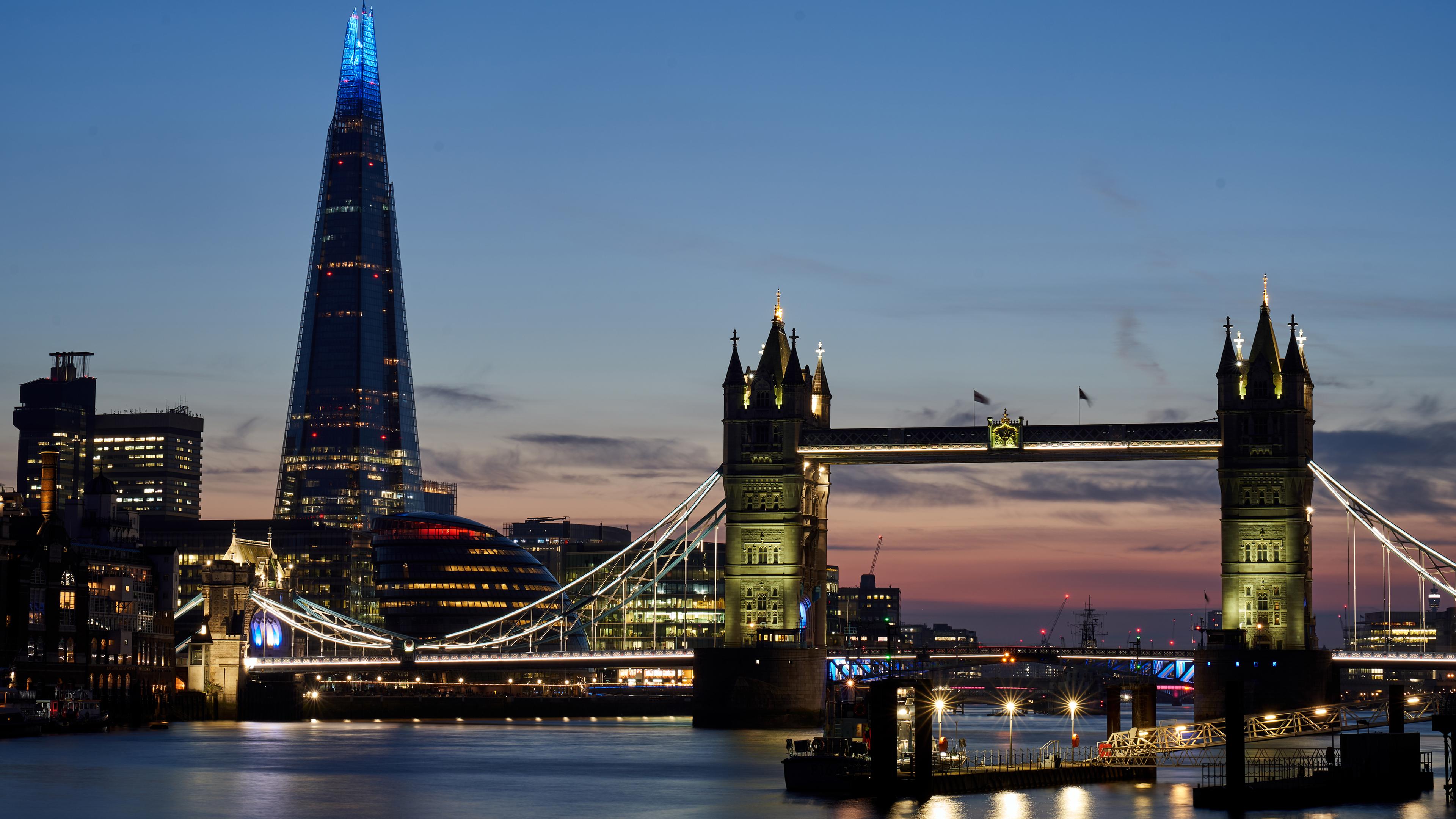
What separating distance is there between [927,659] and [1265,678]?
20846 mm

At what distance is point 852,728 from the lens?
8719cm

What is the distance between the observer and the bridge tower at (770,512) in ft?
451

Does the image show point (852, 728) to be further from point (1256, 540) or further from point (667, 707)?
point (667, 707)

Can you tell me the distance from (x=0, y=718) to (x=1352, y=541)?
3178 inches

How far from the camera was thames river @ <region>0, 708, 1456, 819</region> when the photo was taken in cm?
8031

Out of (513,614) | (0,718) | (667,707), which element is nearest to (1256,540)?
(513,614)

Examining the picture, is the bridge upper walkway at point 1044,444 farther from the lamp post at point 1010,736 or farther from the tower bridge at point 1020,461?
the lamp post at point 1010,736

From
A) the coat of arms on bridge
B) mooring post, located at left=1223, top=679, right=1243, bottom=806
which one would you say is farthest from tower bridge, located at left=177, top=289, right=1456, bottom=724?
mooring post, located at left=1223, top=679, right=1243, bottom=806

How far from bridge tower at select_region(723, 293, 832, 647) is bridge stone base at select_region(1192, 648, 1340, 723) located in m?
25.1

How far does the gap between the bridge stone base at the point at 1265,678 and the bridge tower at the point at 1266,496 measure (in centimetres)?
200

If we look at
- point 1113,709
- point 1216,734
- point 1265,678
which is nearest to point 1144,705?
point 1113,709

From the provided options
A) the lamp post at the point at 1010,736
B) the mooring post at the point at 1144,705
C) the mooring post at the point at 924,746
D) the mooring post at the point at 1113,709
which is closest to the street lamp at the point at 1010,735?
the lamp post at the point at 1010,736

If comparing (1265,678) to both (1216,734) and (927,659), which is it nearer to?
(1216,734)

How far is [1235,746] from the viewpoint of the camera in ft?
262
